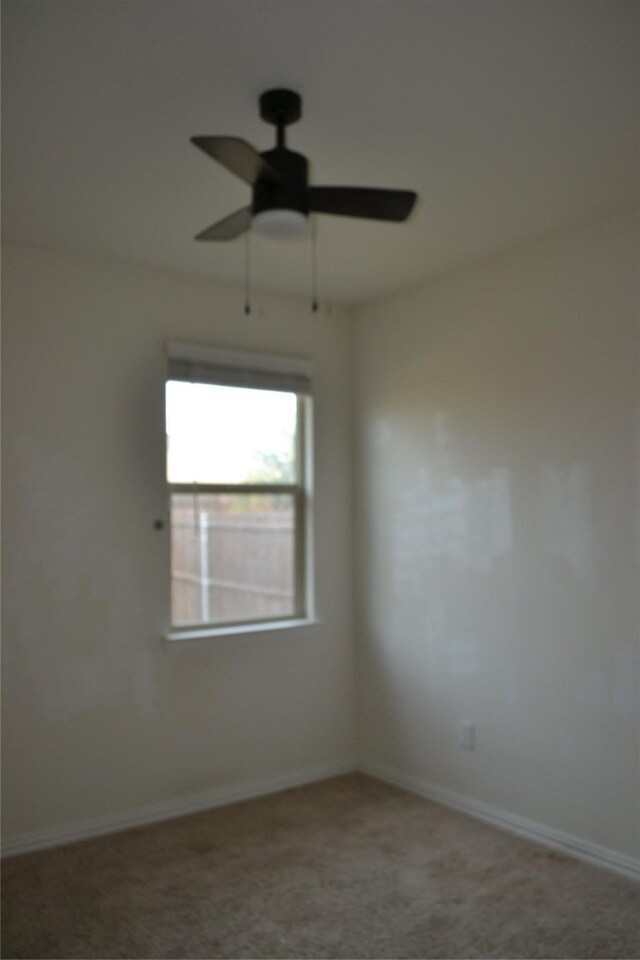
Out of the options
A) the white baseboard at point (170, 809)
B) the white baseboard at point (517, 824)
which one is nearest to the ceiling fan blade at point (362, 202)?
the white baseboard at point (517, 824)

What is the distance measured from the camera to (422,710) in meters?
4.21

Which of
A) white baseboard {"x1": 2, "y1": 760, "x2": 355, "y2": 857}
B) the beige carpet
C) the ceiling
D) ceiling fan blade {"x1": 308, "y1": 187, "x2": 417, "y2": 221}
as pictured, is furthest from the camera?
white baseboard {"x1": 2, "y1": 760, "x2": 355, "y2": 857}

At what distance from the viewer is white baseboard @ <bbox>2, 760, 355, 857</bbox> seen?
11.6 ft

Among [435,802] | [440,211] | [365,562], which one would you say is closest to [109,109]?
[440,211]

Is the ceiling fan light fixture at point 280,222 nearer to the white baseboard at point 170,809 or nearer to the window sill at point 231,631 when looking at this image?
the window sill at point 231,631

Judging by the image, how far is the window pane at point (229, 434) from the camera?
4.09m

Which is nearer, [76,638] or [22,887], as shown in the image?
[22,887]

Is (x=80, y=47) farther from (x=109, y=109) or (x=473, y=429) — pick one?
(x=473, y=429)

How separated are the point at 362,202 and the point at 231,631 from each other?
247cm

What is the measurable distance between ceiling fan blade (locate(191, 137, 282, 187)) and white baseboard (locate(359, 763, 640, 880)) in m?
2.91

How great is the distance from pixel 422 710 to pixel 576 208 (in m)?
2.56

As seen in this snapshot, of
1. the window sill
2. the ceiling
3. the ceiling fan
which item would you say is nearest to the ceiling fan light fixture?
the ceiling fan

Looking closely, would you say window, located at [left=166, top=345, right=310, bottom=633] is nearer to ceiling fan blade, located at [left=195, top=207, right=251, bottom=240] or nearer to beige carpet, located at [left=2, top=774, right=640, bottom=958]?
beige carpet, located at [left=2, top=774, right=640, bottom=958]

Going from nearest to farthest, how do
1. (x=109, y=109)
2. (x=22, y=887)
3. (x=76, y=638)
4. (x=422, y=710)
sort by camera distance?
(x=109, y=109)
(x=22, y=887)
(x=76, y=638)
(x=422, y=710)
